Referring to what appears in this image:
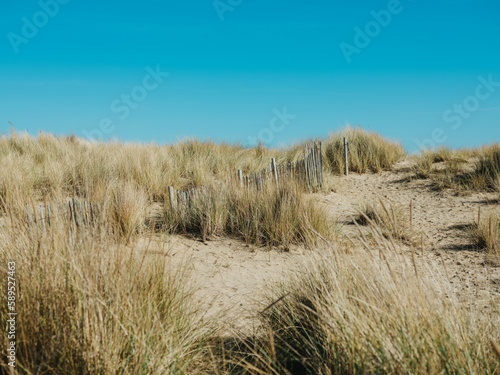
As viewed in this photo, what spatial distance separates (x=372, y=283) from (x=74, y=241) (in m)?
1.79

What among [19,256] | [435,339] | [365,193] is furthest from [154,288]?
[365,193]

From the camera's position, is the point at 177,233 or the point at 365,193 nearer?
the point at 177,233

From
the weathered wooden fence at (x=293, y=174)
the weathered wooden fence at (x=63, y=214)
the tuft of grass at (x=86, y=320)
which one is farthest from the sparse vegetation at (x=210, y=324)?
the weathered wooden fence at (x=293, y=174)

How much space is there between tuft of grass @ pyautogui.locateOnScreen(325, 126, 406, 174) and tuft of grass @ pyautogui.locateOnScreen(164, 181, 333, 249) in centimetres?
552

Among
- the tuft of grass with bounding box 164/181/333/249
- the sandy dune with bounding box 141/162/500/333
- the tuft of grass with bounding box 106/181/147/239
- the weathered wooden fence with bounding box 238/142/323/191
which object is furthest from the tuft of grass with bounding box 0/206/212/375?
the weathered wooden fence with bounding box 238/142/323/191

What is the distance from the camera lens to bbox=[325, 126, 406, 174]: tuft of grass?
11148 millimetres

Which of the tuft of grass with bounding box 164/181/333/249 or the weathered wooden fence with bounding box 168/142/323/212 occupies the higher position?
the weathered wooden fence with bounding box 168/142/323/212

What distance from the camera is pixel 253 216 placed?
5.59m

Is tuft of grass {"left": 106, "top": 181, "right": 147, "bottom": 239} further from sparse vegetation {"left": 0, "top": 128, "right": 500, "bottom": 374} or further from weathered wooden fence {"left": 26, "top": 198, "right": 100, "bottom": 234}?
sparse vegetation {"left": 0, "top": 128, "right": 500, "bottom": 374}

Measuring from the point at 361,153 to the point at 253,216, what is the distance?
6.76 meters

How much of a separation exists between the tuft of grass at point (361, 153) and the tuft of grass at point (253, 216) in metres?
5.52

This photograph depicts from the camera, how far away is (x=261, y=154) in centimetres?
1189

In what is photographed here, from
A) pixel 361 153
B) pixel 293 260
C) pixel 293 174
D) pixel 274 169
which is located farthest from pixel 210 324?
pixel 361 153

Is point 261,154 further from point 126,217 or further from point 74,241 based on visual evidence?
point 74,241
